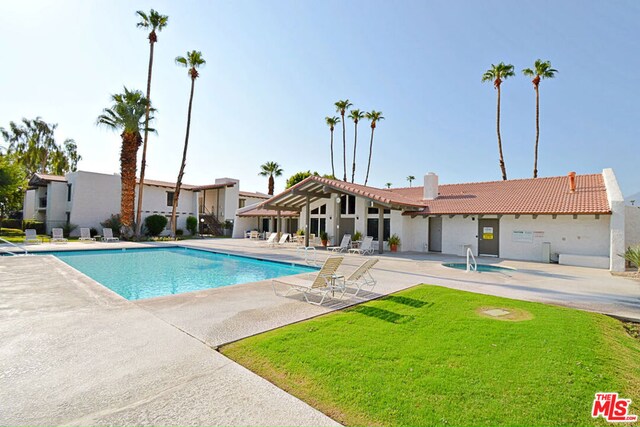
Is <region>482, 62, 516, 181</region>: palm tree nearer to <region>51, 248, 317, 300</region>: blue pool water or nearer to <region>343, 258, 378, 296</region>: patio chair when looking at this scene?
<region>51, 248, 317, 300</region>: blue pool water

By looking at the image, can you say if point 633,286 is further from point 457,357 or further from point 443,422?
point 443,422

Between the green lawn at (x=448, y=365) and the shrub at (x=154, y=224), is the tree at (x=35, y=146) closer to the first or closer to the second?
the shrub at (x=154, y=224)

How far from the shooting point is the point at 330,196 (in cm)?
2347

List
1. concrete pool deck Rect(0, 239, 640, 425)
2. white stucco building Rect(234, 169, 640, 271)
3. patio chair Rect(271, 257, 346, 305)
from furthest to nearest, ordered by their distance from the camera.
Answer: white stucco building Rect(234, 169, 640, 271), patio chair Rect(271, 257, 346, 305), concrete pool deck Rect(0, 239, 640, 425)

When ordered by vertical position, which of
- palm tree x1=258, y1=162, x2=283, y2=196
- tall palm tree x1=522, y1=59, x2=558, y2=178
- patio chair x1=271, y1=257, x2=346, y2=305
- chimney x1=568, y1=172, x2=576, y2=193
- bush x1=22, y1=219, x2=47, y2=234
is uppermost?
tall palm tree x1=522, y1=59, x2=558, y2=178

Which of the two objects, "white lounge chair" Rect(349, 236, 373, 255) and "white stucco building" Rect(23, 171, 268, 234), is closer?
"white lounge chair" Rect(349, 236, 373, 255)

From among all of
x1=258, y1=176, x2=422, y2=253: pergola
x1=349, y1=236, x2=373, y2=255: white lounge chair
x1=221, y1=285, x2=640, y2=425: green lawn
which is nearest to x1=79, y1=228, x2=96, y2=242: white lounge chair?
x1=258, y1=176, x2=422, y2=253: pergola

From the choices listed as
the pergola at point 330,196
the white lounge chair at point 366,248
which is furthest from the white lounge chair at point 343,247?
the pergola at point 330,196

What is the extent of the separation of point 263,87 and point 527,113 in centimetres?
2633

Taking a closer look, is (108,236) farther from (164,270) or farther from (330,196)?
(330,196)

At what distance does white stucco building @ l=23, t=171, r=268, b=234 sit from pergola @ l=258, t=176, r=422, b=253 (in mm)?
13076

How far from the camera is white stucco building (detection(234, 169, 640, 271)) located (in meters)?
15.2

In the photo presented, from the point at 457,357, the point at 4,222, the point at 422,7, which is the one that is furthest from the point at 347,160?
the point at 457,357

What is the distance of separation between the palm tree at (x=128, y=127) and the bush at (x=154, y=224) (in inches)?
122
